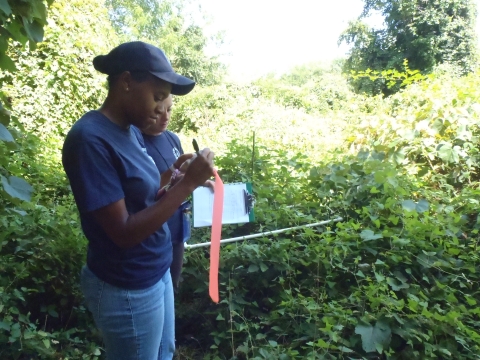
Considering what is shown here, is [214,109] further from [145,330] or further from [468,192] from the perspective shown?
[145,330]

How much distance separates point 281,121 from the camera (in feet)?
34.0

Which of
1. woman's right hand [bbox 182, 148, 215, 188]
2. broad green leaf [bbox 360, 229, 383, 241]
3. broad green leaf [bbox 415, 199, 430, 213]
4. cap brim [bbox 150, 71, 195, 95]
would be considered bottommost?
broad green leaf [bbox 360, 229, 383, 241]

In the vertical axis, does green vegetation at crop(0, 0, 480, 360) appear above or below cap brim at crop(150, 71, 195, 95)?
below

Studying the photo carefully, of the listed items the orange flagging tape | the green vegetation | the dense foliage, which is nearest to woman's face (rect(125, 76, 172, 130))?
the orange flagging tape

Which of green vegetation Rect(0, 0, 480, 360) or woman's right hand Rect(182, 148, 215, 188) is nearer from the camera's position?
woman's right hand Rect(182, 148, 215, 188)

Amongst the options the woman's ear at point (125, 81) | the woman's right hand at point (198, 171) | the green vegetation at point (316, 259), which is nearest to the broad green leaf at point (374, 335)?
the green vegetation at point (316, 259)

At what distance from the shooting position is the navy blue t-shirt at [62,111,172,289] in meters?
1.27

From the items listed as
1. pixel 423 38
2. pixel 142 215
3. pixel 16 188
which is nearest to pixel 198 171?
pixel 142 215

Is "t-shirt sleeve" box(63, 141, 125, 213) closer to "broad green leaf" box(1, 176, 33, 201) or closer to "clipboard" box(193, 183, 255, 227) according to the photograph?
"broad green leaf" box(1, 176, 33, 201)

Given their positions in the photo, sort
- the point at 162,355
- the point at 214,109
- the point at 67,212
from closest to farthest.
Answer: the point at 162,355, the point at 67,212, the point at 214,109

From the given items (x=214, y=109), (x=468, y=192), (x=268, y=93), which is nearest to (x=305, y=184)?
(x=468, y=192)

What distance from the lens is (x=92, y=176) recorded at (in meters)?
1.27

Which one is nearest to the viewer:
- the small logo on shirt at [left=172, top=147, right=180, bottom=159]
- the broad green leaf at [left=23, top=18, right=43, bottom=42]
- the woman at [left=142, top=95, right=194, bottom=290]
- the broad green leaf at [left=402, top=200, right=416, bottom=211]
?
the broad green leaf at [left=23, top=18, right=43, bottom=42]

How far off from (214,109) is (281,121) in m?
3.62
